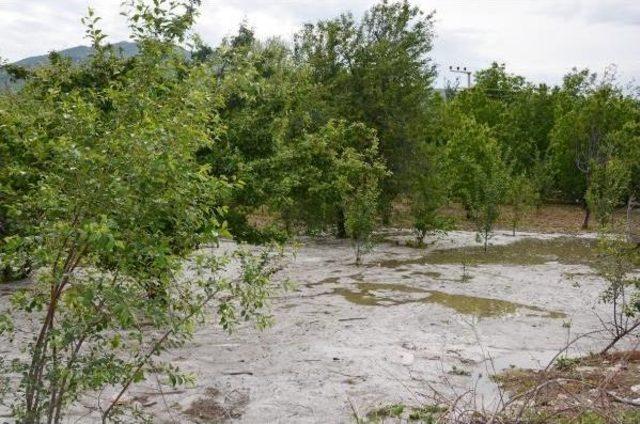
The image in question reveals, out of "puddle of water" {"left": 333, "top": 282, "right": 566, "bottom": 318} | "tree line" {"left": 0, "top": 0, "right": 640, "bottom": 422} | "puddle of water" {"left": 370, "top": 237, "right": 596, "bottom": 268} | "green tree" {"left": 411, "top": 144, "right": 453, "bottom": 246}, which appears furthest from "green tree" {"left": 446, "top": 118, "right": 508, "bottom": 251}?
"puddle of water" {"left": 333, "top": 282, "right": 566, "bottom": 318}

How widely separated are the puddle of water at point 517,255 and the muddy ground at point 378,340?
28 cm

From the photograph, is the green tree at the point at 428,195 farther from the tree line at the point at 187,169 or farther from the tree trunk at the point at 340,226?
the tree trunk at the point at 340,226

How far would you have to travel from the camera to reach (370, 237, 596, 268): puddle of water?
16.5 metres

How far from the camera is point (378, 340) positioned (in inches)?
360

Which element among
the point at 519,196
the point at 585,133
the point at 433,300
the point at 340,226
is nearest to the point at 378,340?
the point at 433,300

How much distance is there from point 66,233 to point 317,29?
18460mm

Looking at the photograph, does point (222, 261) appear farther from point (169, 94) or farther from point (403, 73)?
point (403, 73)

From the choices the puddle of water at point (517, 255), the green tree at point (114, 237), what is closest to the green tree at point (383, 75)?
the puddle of water at point (517, 255)

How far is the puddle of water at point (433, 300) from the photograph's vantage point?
36.2 ft

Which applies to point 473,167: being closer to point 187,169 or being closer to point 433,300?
point 433,300

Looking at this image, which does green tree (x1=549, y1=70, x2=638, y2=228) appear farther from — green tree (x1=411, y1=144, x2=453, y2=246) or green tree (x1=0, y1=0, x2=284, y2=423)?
green tree (x1=0, y1=0, x2=284, y2=423)

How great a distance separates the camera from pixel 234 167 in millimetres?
9930

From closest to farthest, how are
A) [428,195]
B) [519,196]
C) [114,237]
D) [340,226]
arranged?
[114,237] → [428,195] → [340,226] → [519,196]

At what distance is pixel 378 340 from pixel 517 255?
991 centimetres
